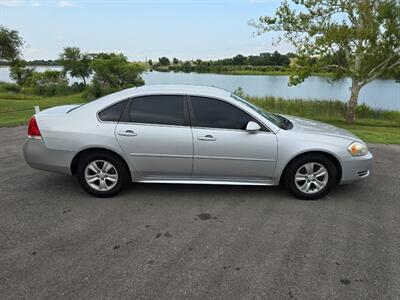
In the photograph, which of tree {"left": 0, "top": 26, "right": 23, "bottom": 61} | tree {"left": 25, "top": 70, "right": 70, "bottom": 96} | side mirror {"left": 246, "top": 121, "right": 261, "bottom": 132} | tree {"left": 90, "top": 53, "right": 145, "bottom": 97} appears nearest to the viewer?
side mirror {"left": 246, "top": 121, "right": 261, "bottom": 132}

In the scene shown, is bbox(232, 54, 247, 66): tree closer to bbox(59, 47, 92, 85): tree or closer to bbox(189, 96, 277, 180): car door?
bbox(59, 47, 92, 85): tree

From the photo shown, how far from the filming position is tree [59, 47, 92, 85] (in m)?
39.8

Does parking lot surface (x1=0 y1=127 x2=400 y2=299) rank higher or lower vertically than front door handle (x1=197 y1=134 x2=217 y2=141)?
lower

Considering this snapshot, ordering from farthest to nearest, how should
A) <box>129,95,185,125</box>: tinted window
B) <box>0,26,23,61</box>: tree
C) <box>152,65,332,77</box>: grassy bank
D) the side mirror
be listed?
<box>152,65,332,77</box>: grassy bank
<box>0,26,23,61</box>: tree
<box>129,95,185,125</box>: tinted window
the side mirror

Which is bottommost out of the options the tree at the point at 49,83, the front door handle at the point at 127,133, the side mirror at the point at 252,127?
the front door handle at the point at 127,133

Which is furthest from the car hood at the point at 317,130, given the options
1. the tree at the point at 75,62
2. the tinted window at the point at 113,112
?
the tree at the point at 75,62

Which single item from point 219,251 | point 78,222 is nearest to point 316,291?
point 219,251

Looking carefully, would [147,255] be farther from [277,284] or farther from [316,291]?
[316,291]

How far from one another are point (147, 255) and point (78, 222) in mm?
1116

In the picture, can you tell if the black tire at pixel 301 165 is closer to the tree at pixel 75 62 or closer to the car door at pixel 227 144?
the car door at pixel 227 144

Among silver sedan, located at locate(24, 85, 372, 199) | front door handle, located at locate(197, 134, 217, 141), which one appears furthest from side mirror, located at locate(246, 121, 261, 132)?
front door handle, located at locate(197, 134, 217, 141)

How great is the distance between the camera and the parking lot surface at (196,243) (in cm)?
246

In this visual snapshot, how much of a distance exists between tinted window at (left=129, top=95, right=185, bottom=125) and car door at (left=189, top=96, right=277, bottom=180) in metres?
0.18

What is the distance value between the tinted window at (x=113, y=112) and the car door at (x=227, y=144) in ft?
3.15
